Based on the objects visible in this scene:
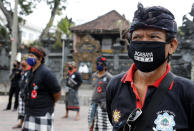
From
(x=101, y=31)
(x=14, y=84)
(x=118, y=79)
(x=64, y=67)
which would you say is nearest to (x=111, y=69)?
(x=64, y=67)

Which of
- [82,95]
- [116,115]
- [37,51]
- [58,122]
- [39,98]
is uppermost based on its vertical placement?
[37,51]

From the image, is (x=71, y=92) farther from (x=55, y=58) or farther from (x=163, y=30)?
(x=55, y=58)

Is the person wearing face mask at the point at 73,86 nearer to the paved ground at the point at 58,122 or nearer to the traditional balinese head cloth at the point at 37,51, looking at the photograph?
the paved ground at the point at 58,122

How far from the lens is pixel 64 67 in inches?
811

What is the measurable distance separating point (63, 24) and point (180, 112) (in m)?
31.6

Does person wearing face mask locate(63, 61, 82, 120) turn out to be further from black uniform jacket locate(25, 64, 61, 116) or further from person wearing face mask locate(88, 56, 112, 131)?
black uniform jacket locate(25, 64, 61, 116)

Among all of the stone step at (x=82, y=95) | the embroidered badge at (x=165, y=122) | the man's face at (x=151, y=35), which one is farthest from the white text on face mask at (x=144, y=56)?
the stone step at (x=82, y=95)

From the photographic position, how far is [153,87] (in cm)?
178

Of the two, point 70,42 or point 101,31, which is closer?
point 70,42

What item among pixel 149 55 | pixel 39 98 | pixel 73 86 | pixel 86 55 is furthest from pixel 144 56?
pixel 86 55

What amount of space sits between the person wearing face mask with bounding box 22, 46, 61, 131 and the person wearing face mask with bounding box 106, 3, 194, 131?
2436mm

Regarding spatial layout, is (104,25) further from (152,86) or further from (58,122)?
(152,86)

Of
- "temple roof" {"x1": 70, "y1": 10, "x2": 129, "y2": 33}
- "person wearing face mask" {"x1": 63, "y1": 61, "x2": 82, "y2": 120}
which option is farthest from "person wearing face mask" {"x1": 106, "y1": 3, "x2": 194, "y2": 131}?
"temple roof" {"x1": 70, "y1": 10, "x2": 129, "y2": 33}

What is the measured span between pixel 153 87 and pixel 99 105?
405 cm
